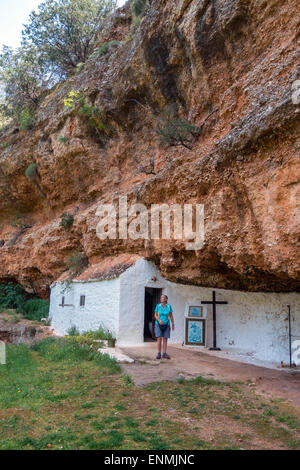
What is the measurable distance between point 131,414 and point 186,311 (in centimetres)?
642

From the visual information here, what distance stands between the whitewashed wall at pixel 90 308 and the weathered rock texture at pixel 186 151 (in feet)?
5.04

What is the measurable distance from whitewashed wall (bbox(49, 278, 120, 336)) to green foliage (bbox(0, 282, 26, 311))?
480 centimetres

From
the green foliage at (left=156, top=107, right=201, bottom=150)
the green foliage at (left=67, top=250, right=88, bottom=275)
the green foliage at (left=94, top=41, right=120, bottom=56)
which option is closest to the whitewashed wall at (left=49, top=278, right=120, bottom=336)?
the green foliage at (left=67, top=250, right=88, bottom=275)

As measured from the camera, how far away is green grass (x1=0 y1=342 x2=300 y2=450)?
408cm

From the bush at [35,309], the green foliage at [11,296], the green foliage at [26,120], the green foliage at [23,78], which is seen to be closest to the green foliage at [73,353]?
the bush at [35,309]

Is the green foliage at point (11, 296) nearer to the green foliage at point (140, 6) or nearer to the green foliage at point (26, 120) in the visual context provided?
the green foliage at point (26, 120)

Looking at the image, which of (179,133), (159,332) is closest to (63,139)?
(179,133)

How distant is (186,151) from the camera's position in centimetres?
1073

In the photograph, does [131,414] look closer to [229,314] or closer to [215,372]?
[215,372]

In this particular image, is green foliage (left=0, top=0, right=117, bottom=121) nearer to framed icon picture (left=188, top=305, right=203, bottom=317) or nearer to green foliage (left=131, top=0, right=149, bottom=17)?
green foliage (left=131, top=0, right=149, bottom=17)

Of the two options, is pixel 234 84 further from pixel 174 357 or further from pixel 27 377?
pixel 27 377

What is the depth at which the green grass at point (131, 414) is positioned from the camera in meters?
4.08

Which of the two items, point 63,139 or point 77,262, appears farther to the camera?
point 63,139
